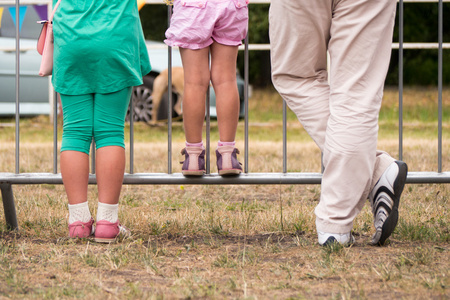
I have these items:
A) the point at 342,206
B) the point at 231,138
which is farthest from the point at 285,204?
the point at 342,206

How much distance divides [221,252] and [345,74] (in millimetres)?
833

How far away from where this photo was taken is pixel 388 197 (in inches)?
113

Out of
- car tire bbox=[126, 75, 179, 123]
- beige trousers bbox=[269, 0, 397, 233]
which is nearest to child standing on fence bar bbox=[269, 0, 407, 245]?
beige trousers bbox=[269, 0, 397, 233]

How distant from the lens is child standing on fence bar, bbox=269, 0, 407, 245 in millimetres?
2809

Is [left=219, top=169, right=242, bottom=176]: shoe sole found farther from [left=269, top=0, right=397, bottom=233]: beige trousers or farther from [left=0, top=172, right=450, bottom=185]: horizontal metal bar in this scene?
[left=269, top=0, right=397, bottom=233]: beige trousers

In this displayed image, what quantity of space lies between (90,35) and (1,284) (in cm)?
111

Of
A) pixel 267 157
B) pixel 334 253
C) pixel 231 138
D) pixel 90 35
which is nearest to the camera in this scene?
pixel 334 253

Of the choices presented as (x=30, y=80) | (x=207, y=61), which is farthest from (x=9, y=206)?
(x=30, y=80)

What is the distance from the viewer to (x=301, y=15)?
2.87 metres

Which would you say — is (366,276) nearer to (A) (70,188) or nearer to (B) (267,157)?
(A) (70,188)

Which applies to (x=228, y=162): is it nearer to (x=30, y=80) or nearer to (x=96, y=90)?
(x=96, y=90)

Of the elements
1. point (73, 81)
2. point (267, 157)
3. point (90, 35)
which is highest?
point (90, 35)

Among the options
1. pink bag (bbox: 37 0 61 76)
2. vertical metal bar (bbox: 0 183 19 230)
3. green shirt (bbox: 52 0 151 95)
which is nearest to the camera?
green shirt (bbox: 52 0 151 95)

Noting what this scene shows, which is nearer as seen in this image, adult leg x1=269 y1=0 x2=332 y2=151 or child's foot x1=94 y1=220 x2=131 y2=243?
adult leg x1=269 y1=0 x2=332 y2=151
